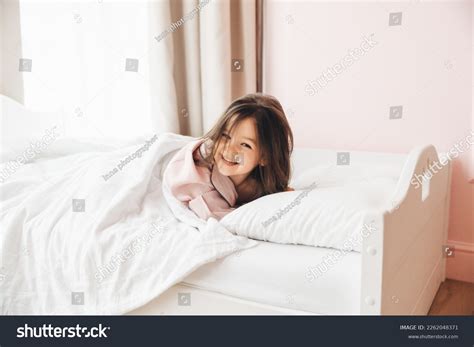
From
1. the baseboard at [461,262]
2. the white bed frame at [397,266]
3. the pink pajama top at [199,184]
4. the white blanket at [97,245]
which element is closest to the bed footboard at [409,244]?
the white bed frame at [397,266]

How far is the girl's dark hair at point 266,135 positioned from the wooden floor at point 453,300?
63 centimetres

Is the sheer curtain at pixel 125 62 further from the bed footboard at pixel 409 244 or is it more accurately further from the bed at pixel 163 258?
the bed footboard at pixel 409 244

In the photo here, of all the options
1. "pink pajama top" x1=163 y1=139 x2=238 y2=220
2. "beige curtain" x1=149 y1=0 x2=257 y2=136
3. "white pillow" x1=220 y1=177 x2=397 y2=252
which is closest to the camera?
"white pillow" x1=220 y1=177 x2=397 y2=252

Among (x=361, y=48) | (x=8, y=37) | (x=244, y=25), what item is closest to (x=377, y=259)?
(x=361, y=48)

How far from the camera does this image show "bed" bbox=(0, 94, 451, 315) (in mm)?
1021

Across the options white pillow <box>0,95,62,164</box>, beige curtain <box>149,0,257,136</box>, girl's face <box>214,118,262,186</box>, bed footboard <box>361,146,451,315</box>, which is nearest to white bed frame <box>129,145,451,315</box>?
bed footboard <box>361,146,451,315</box>

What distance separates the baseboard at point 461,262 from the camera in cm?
183

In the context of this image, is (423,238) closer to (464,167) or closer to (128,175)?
(464,167)

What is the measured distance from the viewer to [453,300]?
169 cm

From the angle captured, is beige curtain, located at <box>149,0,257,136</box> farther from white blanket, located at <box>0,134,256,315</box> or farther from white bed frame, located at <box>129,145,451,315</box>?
white bed frame, located at <box>129,145,451,315</box>

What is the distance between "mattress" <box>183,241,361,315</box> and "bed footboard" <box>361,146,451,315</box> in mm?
64

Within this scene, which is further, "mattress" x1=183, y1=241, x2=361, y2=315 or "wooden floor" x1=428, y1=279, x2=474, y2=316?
"wooden floor" x1=428, y1=279, x2=474, y2=316
